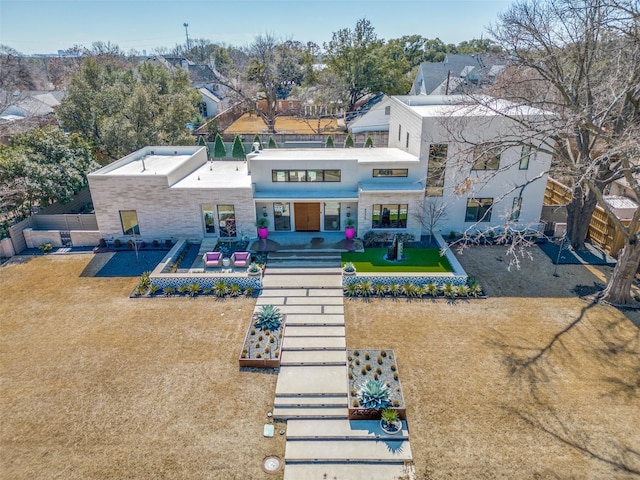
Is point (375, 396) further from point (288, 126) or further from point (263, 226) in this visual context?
point (288, 126)

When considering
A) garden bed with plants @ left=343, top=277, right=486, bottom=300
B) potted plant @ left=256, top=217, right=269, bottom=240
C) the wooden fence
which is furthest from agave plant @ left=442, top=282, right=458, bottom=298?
potted plant @ left=256, top=217, right=269, bottom=240

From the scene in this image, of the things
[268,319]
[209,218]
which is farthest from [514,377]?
[209,218]

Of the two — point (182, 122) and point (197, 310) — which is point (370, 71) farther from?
point (197, 310)

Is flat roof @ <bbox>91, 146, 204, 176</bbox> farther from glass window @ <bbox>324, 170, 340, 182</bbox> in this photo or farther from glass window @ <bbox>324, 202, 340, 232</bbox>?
glass window @ <bbox>324, 202, 340, 232</bbox>

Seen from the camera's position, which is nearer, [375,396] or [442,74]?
[375,396]

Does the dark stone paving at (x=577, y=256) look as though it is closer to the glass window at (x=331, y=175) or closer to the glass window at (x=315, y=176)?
the glass window at (x=331, y=175)

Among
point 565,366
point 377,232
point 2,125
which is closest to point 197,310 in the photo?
point 377,232
